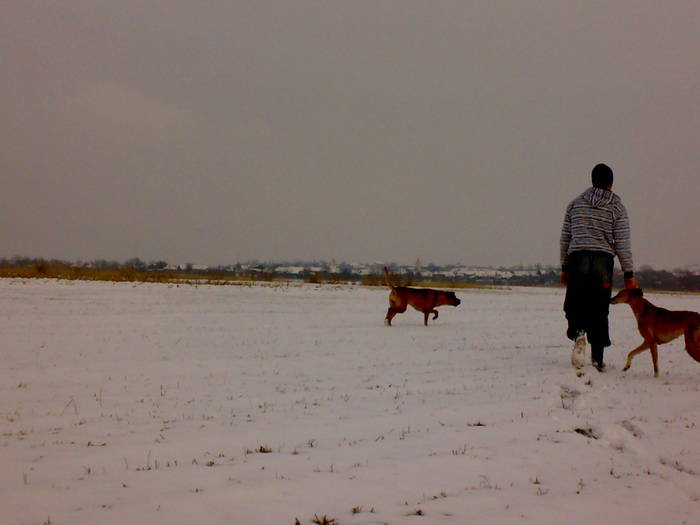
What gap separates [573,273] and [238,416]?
494 centimetres

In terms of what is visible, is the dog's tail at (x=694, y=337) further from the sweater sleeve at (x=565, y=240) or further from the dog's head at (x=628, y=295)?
the sweater sleeve at (x=565, y=240)

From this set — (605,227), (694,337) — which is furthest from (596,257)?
(694,337)

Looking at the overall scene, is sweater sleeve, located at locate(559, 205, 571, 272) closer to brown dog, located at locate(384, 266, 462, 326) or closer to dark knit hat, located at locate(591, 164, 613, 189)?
dark knit hat, located at locate(591, 164, 613, 189)

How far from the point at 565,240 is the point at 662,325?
1676mm

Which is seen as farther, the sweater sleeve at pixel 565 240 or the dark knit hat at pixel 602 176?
the sweater sleeve at pixel 565 240

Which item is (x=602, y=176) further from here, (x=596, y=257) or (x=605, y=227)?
(x=596, y=257)

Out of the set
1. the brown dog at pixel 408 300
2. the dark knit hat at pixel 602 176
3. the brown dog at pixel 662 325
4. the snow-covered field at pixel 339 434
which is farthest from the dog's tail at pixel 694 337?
the brown dog at pixel 408 300

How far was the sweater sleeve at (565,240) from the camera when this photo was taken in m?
7.21

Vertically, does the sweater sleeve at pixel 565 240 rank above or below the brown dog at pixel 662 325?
above

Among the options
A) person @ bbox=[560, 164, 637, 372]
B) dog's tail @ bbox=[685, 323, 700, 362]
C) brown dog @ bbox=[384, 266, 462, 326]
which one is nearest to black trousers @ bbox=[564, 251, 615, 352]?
person @ bbox=[560, 164, 637, 372]

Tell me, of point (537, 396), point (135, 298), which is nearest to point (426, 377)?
point (537, 396)

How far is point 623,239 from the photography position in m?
6.88

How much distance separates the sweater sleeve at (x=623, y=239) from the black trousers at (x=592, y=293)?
0.48ft

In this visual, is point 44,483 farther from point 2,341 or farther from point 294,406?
point 2,341
